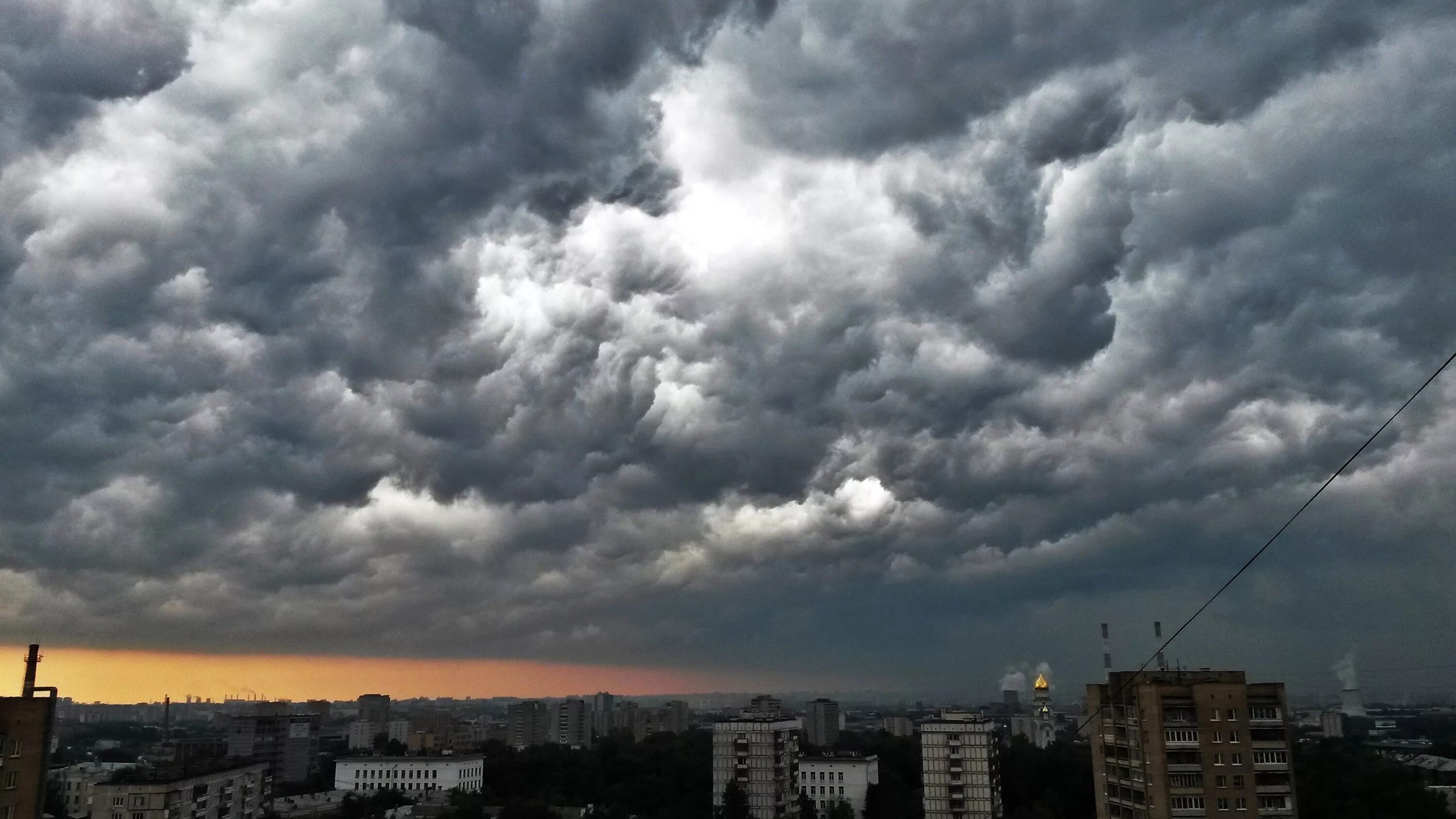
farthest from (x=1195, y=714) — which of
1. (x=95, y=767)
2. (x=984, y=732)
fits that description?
(x=95, y=767)

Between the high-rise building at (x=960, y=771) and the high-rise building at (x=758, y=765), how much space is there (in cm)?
1409

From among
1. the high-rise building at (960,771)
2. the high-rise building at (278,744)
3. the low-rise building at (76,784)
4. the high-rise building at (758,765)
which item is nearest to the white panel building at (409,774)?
the low-rise building at (76,784)

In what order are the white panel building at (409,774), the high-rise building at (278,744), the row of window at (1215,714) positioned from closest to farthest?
the row of window at (1215,714), the white panel building at (409,774), the high-rise building at (278,744)

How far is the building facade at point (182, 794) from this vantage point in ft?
225

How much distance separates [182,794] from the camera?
237ft

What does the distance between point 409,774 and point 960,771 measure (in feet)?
223

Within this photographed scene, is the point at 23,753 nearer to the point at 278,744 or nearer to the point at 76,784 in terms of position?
the point at 76,784

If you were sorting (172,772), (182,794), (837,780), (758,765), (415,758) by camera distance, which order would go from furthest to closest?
1. (415,758)
2. (837,780)
3. (758,765)
4. (172,772)
5. (182,794)

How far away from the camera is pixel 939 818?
86.4 metres

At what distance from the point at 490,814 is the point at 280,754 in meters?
96.8

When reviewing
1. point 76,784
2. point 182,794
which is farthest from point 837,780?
point 76,784

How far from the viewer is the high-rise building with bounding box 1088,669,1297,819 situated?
48.4 meters

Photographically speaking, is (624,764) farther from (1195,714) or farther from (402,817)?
(1195,714)

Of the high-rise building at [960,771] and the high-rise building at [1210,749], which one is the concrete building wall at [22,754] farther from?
the high-rise building at [960,771]
